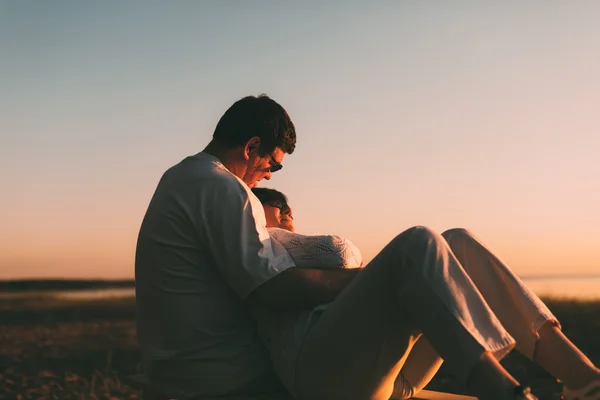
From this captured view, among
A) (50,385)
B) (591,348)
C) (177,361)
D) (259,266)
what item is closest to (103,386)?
(50,385)

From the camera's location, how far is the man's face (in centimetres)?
277

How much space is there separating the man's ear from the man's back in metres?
0.22

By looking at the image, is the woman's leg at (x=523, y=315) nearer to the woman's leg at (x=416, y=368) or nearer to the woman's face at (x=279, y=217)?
the woman's leg at (x=416, y=368)

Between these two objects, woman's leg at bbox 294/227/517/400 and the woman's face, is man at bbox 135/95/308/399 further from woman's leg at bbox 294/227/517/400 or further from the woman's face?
the woman's face

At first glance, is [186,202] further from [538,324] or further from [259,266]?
[538,324]

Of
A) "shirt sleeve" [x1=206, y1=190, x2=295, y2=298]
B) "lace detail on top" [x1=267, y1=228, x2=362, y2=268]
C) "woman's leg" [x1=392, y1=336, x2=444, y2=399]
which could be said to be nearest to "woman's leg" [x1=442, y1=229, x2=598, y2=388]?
"woman's leg" [x1=392, y1=336, x2=444, y2=399]

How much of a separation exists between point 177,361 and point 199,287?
0.31 m

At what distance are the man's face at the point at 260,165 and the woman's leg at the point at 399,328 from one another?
79cm

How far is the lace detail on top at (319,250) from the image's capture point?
8.02 feet

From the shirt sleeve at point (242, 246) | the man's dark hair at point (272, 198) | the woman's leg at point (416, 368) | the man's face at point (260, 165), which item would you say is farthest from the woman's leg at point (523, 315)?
the man's dark hair at point (272, 198)

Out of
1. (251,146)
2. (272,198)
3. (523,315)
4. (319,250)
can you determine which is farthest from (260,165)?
(523,315)

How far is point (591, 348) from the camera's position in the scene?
31.8 feet

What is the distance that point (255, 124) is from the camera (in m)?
2.69

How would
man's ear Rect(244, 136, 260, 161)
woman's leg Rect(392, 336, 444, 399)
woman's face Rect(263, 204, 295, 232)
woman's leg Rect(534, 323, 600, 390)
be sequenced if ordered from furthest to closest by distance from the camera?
woman's face Rect(263, 204, 295, 232), man's ear Rect(244, 136, 260, 161), woman's leg Rect(392, 336, 444, 399), woman's leg Rect(534, 323, 600, 390)
